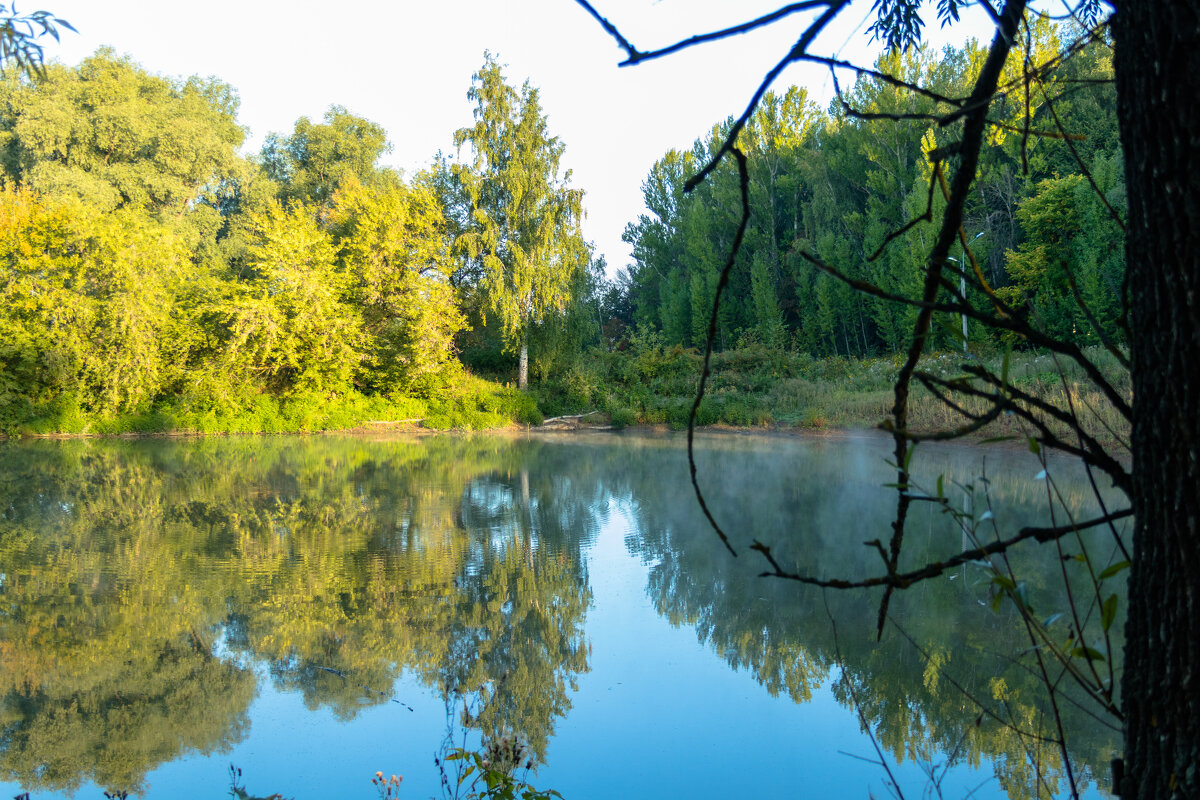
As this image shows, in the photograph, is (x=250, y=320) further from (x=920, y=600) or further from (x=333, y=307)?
(x=920, y=600)

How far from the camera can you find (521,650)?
3.93 m

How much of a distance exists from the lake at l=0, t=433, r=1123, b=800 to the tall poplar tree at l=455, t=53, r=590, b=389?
11.7 meters

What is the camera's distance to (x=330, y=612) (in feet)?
14.6

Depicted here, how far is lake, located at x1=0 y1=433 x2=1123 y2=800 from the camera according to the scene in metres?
2.79

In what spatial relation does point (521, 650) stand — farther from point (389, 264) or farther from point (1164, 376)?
point (389, 264)

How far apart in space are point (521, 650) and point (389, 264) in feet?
54.5

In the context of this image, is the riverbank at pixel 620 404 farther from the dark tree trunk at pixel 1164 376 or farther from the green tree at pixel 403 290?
the dark tree trunk at pixel 1164 376

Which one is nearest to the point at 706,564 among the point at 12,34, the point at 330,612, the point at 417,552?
the point at 417,552

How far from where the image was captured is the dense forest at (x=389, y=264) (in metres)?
15.7

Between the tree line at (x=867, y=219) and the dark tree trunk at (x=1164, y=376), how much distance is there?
1730cm

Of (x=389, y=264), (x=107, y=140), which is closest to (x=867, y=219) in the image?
(x=389, y=264)

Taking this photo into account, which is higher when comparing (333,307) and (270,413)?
(333,307)

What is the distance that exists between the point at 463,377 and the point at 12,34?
17.9 m

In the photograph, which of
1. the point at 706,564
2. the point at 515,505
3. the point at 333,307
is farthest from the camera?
the point at 333,307
